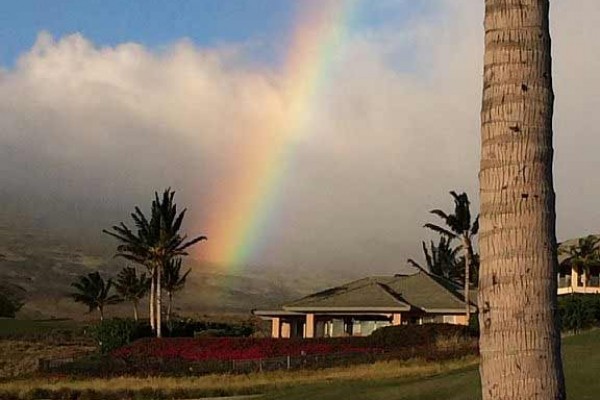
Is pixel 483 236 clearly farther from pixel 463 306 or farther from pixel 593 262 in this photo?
pixel 593 262

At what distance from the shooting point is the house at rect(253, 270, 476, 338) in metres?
65.1

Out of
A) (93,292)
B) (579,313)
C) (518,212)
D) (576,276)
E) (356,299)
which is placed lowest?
(579,313)

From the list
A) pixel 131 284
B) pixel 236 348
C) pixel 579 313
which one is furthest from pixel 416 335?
pixel 131 284

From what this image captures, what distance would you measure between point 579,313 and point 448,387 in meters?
26.7

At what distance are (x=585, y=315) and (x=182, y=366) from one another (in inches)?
835

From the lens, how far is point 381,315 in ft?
220

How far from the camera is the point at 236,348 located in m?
53.3

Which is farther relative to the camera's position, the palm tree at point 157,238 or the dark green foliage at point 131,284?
the dark green foliage at point 131,284

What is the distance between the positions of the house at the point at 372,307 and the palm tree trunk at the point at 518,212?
5730 cm

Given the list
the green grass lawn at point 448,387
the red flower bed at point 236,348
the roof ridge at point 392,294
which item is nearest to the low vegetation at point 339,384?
the green grass lawn at point 448,387

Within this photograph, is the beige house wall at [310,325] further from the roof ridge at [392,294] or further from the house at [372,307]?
the roof ridge at [392,294]

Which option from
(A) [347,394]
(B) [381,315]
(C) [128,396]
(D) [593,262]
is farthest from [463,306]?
(A) [347,394]

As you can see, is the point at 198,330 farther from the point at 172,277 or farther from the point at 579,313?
the point at 579,313

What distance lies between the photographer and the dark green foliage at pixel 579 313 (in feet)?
166
